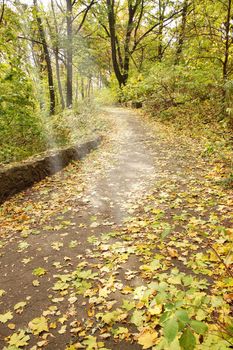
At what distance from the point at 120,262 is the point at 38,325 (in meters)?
1.38

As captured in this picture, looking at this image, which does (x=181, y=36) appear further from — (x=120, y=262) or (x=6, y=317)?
(x=6, y=317)

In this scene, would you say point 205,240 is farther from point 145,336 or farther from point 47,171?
point 47,171

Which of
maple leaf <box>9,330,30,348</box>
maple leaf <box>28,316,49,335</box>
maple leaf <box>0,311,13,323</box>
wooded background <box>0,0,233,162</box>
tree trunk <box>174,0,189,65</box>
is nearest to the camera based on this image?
maple leaf <box>9,330,30,348</box>

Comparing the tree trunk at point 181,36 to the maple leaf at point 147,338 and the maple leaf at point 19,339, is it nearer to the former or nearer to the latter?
Answer: the maple leaf at point 147,338

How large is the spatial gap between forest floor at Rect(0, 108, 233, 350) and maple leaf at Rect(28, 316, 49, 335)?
12 millimetres

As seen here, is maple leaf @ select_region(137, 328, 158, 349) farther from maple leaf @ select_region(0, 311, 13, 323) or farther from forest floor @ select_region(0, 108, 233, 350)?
maple leaf @ select_region(0, 311, 13, 323)

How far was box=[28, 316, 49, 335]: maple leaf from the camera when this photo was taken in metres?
3.06

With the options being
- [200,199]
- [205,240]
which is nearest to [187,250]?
[205,240]

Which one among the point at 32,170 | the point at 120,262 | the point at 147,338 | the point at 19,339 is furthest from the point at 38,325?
the point at 32,170

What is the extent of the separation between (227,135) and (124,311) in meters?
8.35

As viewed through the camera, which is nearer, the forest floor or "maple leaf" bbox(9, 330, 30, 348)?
the forest floor

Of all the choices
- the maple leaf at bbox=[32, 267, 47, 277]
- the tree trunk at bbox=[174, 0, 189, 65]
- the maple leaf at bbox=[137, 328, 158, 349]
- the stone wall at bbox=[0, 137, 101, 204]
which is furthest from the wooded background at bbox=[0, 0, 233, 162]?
the maple leaf at bbox=[137, 328, 158, 349]

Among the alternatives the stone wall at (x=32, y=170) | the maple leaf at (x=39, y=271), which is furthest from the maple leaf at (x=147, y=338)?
the stone wall at (x=32, y=170)

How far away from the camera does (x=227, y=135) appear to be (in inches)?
391
